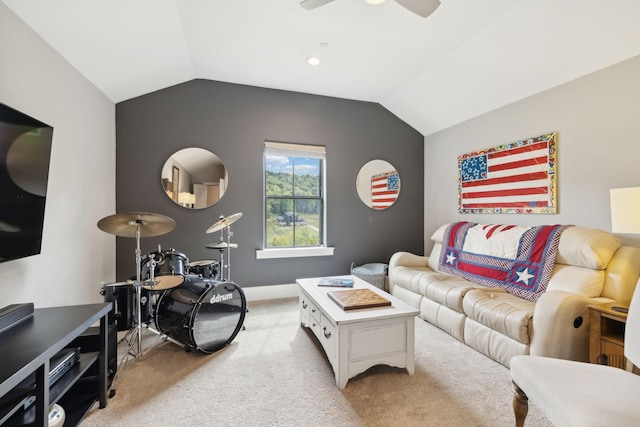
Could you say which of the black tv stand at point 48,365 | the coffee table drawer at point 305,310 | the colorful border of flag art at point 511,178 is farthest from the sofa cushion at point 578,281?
the black tv stand at point 48,365

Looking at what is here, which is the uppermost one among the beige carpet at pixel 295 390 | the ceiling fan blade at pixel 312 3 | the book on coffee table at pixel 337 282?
the ceiling fan blade at pixel 312 3

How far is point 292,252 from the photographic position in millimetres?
3852

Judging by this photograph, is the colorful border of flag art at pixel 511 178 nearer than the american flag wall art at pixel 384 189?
Yes

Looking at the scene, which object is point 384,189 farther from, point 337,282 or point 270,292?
point 270,292

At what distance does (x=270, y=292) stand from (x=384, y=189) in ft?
7.41

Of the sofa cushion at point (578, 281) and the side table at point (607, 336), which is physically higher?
the sofa cushion at point (578, 281)

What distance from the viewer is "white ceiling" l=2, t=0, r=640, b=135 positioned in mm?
2094

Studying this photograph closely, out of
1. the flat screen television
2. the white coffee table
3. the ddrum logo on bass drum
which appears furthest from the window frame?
the flat screen television

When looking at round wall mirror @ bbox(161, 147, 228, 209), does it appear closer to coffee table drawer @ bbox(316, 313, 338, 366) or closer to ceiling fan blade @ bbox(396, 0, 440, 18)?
coffee table drawer @ bbox(316, 313, 338, 366)

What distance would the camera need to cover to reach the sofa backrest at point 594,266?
2.06 meters

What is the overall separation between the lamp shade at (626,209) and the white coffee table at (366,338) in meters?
1.44

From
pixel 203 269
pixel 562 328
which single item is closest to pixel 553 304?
pixel 562 328

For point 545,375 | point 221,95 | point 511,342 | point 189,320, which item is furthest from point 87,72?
point 511,342

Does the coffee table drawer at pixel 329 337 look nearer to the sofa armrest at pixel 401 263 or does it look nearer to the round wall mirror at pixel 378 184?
the sofa armrest at pixel 401 263
